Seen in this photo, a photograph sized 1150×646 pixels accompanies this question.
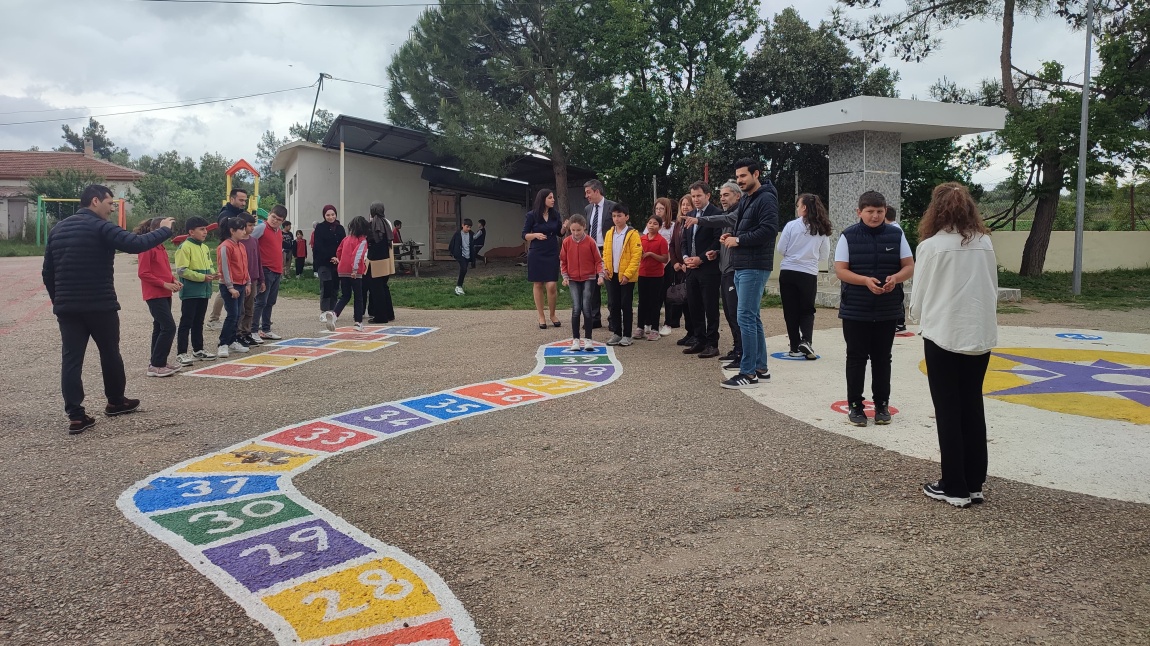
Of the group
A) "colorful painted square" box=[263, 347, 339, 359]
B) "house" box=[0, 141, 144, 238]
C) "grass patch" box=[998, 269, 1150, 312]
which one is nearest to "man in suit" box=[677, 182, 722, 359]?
"colorful painted square" box=[263, 347, 339, 359]

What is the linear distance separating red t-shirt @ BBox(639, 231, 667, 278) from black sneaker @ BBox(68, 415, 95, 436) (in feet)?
18.7

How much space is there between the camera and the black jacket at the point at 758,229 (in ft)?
21.0

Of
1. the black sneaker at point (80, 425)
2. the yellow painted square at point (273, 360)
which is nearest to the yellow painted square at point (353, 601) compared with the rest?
the black sneaker at point (80, 425)

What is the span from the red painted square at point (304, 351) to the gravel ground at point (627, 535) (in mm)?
2649

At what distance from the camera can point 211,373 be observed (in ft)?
25.2

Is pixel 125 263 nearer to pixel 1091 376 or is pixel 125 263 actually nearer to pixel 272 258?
pixel 272 258

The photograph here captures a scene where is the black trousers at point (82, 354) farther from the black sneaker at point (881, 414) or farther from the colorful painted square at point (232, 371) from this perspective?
the black sneaker at point (881, 414)

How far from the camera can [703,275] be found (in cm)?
834

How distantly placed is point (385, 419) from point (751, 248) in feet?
10.8

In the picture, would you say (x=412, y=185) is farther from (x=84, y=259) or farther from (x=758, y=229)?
(x=758, y=229)

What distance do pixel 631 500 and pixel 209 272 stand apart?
5930 mm

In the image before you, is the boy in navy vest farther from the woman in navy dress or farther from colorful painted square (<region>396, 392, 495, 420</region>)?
the woman in navy dress

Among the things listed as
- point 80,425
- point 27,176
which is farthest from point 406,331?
point 27,176

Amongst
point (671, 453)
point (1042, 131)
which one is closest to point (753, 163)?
point (671, 453)
